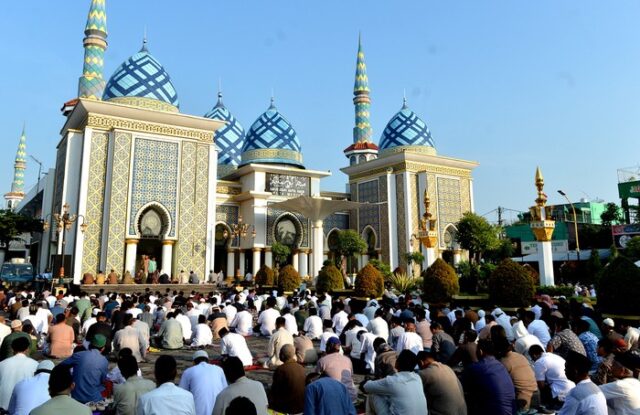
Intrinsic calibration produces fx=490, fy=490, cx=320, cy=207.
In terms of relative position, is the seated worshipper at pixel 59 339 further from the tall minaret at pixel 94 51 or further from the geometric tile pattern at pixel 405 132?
the geometric tile pattern at pixel 405 132

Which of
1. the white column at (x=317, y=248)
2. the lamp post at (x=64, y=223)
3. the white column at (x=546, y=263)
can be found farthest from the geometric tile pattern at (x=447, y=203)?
the lamp post at (x=64, y=223)

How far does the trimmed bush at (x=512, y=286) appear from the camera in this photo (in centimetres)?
1210

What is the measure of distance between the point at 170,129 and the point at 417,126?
666 inches

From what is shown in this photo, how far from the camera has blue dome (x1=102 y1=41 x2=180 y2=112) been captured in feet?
78.3

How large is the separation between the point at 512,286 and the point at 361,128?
96.6ft

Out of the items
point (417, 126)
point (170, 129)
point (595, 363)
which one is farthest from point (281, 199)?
point (595, 363)

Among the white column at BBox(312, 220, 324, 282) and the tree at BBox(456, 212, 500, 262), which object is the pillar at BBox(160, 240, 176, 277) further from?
the tree at BBox(456, 212, 500, 262)

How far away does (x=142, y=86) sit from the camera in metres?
24.2

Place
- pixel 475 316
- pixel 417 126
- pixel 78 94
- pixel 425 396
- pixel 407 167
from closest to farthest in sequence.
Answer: pixel 425 396 → pixel 475 316 → pixel 78 94 → pixel 407 167 → pixel 417 126

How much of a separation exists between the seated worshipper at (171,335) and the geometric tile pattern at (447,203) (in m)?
22.2

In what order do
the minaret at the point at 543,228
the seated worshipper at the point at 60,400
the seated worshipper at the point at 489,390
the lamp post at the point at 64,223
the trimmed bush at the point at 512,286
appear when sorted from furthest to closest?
the lamp post at the point at 64,223 < the minaret at the point at 543,228 < the trimmed bush at the point at 512,286 < the seated worshipper at the point at 489,390 < the seated worshipper at the point at 60,400

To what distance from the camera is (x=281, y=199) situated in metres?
28.6

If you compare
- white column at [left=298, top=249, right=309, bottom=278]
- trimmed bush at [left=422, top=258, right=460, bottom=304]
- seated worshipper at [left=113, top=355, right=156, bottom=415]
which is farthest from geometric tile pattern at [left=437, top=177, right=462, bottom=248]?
seated worshipper at [left=113, top=355, right=156, bottom=415]

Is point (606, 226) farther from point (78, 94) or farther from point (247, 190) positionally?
point (78, 94)
